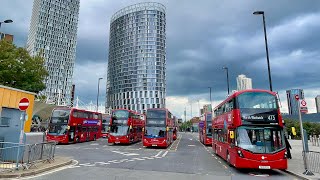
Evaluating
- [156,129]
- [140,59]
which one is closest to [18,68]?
[156,129]

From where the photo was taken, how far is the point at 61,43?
148 m

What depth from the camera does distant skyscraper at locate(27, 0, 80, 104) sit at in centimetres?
14057

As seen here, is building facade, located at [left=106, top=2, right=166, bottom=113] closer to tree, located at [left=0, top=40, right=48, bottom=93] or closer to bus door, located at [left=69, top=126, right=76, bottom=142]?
tree, located at [left=0, top=40, right=48, bottom=93]

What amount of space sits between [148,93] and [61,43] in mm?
55688

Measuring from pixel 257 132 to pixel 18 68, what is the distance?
29321 millimetres

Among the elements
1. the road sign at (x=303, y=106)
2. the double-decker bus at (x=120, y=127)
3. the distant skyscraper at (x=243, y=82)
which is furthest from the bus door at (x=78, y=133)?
the distant skyscraper at (x=243, y=82)

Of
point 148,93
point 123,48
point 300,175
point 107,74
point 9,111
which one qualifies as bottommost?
point 300,175

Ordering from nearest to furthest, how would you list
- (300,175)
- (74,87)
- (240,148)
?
(300,175) < (240,148) < (74,87)

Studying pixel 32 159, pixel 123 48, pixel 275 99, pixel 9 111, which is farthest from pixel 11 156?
pixel 123 48

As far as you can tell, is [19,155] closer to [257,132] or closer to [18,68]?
[257,132]

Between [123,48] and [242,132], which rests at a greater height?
[123,48]

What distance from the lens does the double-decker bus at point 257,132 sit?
13.0 m

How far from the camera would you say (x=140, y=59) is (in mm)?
144000

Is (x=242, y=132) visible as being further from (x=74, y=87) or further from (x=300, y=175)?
(x=74, y=87)
